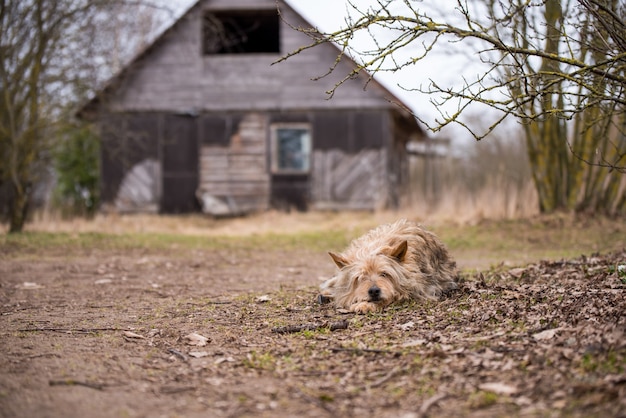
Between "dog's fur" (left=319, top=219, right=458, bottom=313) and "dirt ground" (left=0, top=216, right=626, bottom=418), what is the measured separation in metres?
0.21

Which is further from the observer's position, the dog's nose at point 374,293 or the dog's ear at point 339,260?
the dog's ear at point 339,260

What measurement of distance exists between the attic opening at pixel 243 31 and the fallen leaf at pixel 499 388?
17356mm

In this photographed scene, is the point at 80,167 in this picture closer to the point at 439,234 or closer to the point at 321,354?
the point at 439,234

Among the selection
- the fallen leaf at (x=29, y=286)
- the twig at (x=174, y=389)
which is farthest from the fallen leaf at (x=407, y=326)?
the fallen leaf at (x=29, y=286)

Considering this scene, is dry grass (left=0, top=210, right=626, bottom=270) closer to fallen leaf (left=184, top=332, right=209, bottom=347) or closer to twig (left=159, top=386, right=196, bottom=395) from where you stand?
fallen leaf (left=184, top=332, right=209, bottom=347)

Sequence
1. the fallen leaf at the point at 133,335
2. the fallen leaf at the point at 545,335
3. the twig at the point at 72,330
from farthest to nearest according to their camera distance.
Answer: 1. the twig at the point at 72,330
2. the fallen leaf at the point at 133,335
3. the fallen leaf at the point at 545,335

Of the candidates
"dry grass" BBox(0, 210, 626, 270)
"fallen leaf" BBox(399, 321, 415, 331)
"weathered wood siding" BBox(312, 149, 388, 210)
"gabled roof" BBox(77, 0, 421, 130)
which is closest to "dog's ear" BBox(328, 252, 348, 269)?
"fallen leaf" BBox(399, 321, 415, 331)

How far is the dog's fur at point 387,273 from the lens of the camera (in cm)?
636

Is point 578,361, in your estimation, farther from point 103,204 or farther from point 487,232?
point 103,204

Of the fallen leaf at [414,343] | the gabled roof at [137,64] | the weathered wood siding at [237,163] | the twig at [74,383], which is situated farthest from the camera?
the weathered wood siding at [237,163]

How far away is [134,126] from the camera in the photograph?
2244 centimetres

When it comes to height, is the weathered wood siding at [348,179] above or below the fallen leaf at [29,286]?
above

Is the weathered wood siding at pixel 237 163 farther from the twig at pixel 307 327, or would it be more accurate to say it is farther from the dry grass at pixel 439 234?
the twig at pixel 307 327

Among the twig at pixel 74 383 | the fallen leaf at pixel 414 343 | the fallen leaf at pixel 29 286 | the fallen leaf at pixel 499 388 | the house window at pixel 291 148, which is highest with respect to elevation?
the house window at pixel 291 148
